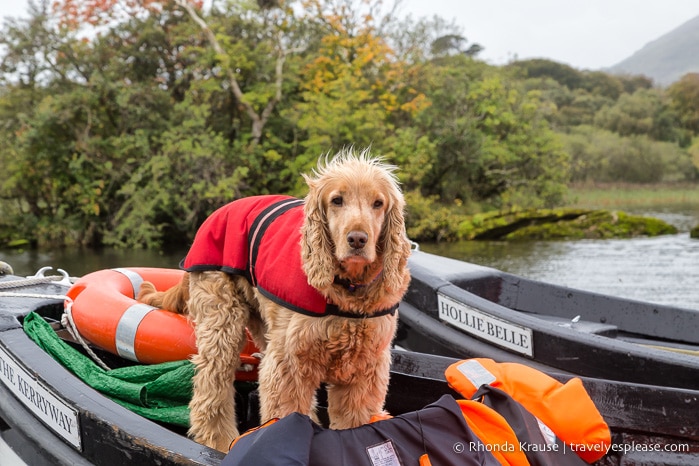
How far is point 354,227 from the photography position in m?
2.43

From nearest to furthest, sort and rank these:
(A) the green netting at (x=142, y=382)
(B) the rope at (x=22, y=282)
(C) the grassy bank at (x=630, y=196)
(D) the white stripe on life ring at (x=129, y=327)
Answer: (A) the green netting at (x=142, y=382)
(D) the white stripe on life ring at (x=129, y=327)
(B) the rope at (x=22, y=282)
(C) the grassy bank at (x=630, y=196)

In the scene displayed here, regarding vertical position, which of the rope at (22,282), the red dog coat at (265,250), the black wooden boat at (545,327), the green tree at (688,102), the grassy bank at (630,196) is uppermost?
the green tree at (688,102)

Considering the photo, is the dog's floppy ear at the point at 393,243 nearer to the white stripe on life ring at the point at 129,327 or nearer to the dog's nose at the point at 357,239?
the dog's nose at the point at 357,239

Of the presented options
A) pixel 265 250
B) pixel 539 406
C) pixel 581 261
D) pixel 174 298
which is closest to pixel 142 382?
pixel 174 298

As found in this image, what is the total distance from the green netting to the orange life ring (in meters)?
0.11

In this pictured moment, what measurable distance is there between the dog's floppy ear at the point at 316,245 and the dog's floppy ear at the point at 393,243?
234 mm

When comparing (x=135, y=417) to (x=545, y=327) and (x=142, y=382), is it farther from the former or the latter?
(x=545, y=327)

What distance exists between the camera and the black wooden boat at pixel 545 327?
11.0 ft

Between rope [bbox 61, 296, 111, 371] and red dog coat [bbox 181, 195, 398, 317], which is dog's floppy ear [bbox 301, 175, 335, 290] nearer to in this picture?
red dog coat [bbox 181, 195, 398, 317]

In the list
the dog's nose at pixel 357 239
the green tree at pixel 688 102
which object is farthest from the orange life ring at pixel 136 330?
the green tree at pixel 688 102

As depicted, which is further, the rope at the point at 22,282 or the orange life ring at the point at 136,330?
the rope at the point at 22,282

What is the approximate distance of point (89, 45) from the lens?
661 inches

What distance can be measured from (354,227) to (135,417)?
118 cm

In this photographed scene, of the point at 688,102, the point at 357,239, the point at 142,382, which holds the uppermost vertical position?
the point at 688,102
